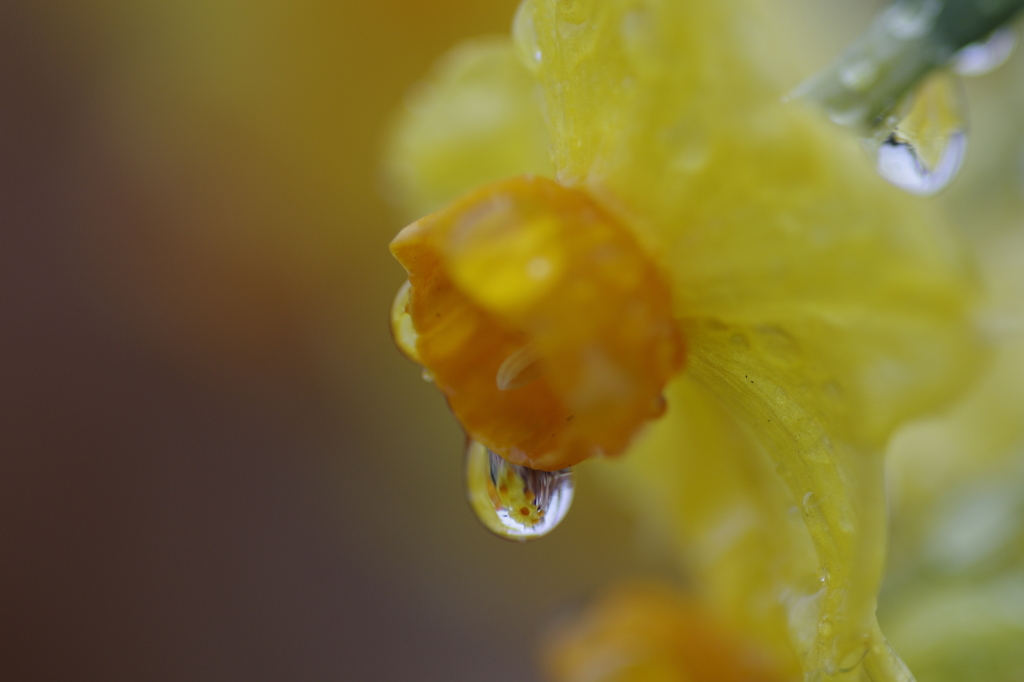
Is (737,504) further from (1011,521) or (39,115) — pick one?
(39,115)

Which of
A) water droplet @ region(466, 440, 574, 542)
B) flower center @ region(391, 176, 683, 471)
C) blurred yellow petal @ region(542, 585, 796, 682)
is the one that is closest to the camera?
flower center @ region(391, 176, 683, 471)

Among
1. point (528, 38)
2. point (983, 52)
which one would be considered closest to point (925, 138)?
point (983, 52)

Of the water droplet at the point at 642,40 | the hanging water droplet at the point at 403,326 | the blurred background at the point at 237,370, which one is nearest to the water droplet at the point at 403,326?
the hanging water droplet at the point at 403,326

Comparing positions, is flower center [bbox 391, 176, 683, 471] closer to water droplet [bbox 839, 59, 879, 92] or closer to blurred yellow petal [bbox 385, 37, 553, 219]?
water droplet [bbox 839, 59, 879, 92]

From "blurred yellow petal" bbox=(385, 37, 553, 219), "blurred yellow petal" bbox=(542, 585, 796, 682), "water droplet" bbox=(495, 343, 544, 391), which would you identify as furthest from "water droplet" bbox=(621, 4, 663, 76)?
"blurred yellow petal" bbox=(542, 585, 796, 682)

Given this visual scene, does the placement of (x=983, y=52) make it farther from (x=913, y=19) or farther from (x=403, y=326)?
(x=403, y=326)

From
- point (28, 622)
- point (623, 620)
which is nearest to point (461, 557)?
point (28, 622)

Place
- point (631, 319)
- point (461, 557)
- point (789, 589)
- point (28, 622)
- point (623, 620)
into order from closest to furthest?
point (631, 319) < point (789, 589) < point (623, 620) < point (28, 622) < point (461, 557)

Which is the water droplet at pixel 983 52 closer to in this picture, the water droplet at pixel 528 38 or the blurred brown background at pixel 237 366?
the water droplet at pixel 528 38
